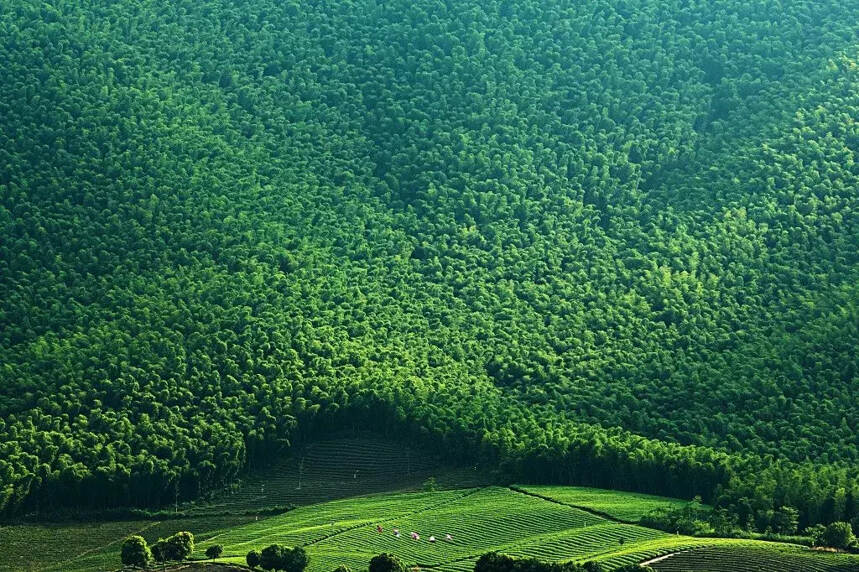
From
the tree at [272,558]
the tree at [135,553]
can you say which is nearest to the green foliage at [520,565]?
the tree at [272,558]

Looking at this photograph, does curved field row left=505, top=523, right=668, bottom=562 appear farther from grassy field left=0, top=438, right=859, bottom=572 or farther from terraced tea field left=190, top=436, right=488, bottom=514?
terraced tea field left=190, top=436, right=488, bottom=514

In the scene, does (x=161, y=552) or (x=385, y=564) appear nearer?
(x=385, y=564)

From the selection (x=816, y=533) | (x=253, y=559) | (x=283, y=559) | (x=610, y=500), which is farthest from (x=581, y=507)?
(x=253, y=559)

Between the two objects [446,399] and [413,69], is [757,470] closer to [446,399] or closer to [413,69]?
[446,399]

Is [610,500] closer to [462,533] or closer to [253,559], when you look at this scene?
[462,533]

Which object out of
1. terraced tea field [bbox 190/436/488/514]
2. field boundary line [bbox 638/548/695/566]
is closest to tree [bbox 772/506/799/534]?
field boundary line [bbox 638/548/695/566]

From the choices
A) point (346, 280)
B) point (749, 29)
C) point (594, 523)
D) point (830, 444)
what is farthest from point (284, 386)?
point (749, 29)
